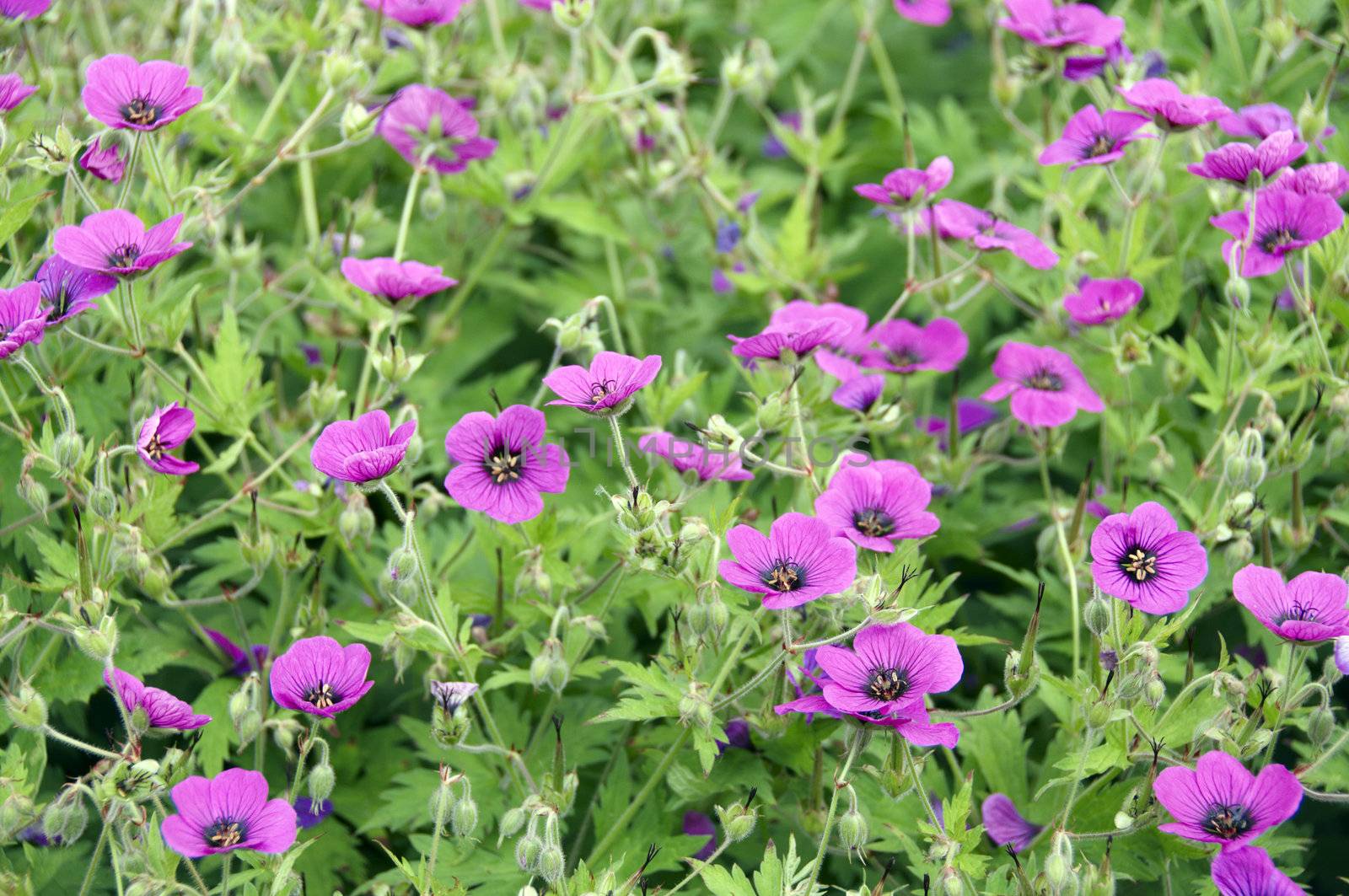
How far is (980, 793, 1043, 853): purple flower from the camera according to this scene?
1.72 metres

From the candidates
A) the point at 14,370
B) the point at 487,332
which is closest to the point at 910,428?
the point at 487,332

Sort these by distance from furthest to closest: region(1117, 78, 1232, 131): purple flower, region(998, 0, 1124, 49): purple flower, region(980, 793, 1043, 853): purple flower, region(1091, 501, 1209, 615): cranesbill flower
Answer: region(998, 0, 1124, 49): purple flower < region(1117, 78, 1232, 131): purple flower < region(980, 793, 1043, 853): purple flower < region(1091, 501, 1209, 615): cranesbill flower

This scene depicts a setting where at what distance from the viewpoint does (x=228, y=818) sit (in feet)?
4.85

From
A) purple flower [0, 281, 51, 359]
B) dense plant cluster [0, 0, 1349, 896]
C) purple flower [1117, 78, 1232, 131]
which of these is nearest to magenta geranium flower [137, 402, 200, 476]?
dense plant cluster [0, 0, 1349, 896]

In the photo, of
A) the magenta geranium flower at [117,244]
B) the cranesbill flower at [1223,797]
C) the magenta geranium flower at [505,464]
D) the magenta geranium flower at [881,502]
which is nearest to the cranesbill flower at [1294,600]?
the cranesbill flower at [1223,797]

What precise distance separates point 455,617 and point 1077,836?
84cm

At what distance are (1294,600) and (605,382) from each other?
0.86 m

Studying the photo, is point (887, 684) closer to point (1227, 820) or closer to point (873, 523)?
point (873, 523)

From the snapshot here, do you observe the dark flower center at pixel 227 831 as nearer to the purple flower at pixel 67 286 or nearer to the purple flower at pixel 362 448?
the purple flower at pixel 362 448

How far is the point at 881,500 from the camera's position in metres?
1.64

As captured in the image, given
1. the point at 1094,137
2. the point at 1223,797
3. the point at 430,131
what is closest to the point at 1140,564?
the point at 1223,797

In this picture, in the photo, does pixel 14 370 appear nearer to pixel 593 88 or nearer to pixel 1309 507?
pixel 593 88

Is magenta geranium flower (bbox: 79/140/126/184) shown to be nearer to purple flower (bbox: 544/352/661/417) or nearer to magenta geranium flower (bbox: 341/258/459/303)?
magenta geranium flower (bbox: 341/258/459/303)

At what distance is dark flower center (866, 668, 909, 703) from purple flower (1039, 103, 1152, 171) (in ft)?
2.97
